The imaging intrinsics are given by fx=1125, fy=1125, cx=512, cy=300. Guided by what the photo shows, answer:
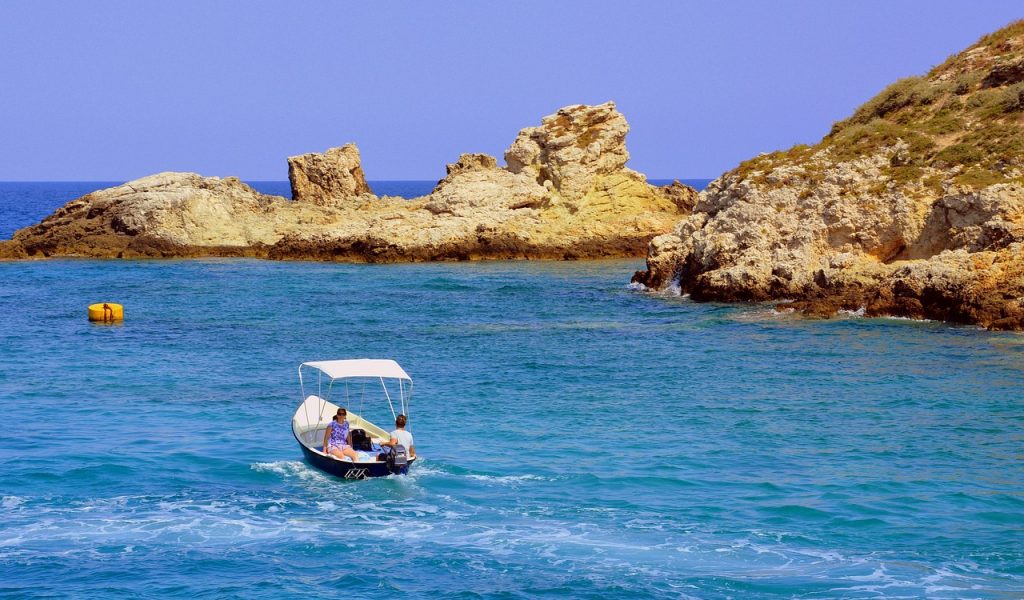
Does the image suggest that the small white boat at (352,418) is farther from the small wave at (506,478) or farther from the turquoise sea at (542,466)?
the small wave at (506,478)

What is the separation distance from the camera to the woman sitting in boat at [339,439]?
66.0 ft

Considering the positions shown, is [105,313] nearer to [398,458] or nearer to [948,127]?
[398,458]

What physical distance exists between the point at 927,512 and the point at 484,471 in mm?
7608

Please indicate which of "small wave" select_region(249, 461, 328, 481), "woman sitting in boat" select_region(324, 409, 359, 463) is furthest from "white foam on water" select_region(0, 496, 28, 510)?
"woman sitting in boat" select_region(324, 409, 359, 463)

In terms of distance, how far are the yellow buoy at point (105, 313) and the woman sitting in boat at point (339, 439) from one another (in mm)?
23086

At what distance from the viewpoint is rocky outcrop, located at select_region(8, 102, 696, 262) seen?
222 feet

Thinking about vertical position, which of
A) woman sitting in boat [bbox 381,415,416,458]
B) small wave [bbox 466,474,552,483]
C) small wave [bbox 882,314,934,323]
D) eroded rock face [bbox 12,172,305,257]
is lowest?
small wave [bbox 466,474,552,483]

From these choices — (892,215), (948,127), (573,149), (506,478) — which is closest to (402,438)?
(506,478)

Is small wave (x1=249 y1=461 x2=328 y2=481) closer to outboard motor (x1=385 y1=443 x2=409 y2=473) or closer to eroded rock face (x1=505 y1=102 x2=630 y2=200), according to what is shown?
outboard motor (x1=385 y1=443 x2=409 y2=473)

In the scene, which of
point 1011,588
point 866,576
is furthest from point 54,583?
point 1011,588

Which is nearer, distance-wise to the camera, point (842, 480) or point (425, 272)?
point (842, 480)

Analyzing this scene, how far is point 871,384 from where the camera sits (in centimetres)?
2767

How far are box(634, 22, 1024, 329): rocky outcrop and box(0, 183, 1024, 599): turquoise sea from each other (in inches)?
71.5

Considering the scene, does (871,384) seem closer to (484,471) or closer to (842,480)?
(842,480)
